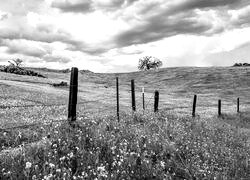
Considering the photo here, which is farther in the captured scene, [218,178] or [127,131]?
[127,131]

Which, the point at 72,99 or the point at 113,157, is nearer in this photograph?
the point at 113,157

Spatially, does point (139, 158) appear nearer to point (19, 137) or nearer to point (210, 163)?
point (210, 163)

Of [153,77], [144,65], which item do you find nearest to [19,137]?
[153,77]

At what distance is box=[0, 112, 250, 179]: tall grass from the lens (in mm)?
8883

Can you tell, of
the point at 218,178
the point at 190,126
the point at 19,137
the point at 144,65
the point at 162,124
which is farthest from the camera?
the point at 144,65

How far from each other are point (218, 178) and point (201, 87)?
87.1 metres

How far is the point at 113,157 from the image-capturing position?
10422 mm

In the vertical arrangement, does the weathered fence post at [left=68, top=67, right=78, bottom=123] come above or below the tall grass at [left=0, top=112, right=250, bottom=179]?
above

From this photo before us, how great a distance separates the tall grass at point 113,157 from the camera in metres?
8.88

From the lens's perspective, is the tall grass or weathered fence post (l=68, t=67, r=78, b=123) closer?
the tall grass

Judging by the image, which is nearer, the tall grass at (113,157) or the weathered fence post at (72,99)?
the tall grass at (113,157)

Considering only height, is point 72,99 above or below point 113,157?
above

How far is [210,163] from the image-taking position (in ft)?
41.7

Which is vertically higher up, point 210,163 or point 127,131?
point 127,131
